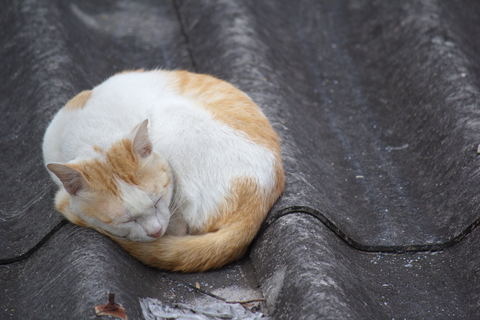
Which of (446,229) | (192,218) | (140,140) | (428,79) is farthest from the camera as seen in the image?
(428,79)

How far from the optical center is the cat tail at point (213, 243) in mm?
2352

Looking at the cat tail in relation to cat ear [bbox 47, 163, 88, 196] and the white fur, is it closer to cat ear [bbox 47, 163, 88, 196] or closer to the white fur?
the white fur

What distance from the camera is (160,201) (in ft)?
7.86

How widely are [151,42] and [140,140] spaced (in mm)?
2588

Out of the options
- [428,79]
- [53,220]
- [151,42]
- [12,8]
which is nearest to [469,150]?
[428,79]

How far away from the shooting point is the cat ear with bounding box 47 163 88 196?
82.7 inches

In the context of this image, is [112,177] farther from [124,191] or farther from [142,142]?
[142,142]

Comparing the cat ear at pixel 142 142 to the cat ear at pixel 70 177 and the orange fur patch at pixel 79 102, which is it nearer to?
the cat ear at pixel 70 177

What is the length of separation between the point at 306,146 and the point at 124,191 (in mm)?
1491


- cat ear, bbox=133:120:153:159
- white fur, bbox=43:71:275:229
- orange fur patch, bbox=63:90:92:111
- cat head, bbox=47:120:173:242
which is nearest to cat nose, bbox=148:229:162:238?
cat head, bbox=47:120:173:242

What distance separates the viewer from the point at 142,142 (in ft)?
7.70

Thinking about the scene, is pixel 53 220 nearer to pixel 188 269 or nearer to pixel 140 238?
pixel 140 238

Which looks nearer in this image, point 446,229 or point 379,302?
point 379,302

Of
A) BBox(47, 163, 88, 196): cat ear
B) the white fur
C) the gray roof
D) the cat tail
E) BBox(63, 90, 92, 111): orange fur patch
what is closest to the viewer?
BBox(47, 163, 88, 196): cat ear
